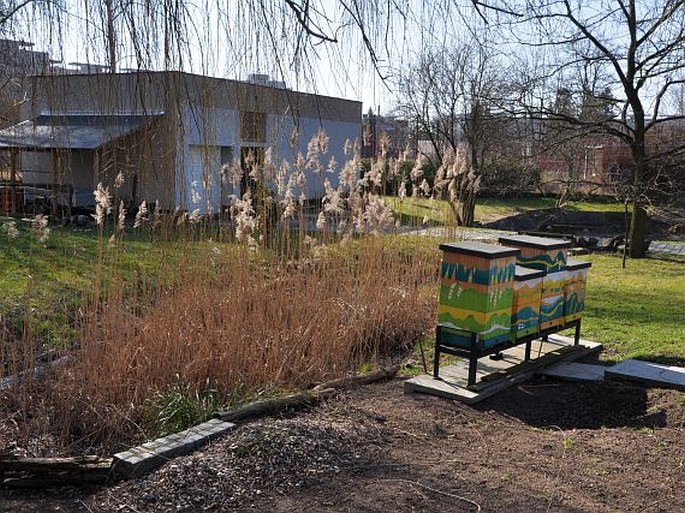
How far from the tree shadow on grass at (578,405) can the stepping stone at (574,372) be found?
0.08 m

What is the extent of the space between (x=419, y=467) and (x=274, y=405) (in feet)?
3.66

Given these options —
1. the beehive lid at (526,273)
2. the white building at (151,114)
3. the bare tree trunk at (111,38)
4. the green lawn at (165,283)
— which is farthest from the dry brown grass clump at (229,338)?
the bare tree trunk at (111,38)

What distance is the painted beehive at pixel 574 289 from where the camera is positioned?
19.0 ft

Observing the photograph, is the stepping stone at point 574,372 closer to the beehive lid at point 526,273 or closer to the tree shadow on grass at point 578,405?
the tree shadow on grass at point 578,405

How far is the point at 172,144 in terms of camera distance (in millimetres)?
3273

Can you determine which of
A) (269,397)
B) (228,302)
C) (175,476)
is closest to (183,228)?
(228,302)

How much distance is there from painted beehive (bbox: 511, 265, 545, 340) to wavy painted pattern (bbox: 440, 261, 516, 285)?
0.21 m

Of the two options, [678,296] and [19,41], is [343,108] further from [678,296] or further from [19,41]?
[678,296]

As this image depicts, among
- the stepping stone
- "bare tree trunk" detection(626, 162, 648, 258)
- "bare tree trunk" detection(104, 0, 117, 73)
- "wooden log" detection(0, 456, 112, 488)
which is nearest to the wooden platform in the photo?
the stepping stone

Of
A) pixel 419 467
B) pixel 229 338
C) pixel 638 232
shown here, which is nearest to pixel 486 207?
pixel 638 232

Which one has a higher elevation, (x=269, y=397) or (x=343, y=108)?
(x=343, y=108)

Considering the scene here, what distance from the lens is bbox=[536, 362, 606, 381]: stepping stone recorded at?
17.4ft

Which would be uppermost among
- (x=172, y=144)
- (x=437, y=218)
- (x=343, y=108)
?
(x=343, y=108)

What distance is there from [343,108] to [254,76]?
1.19 metres
